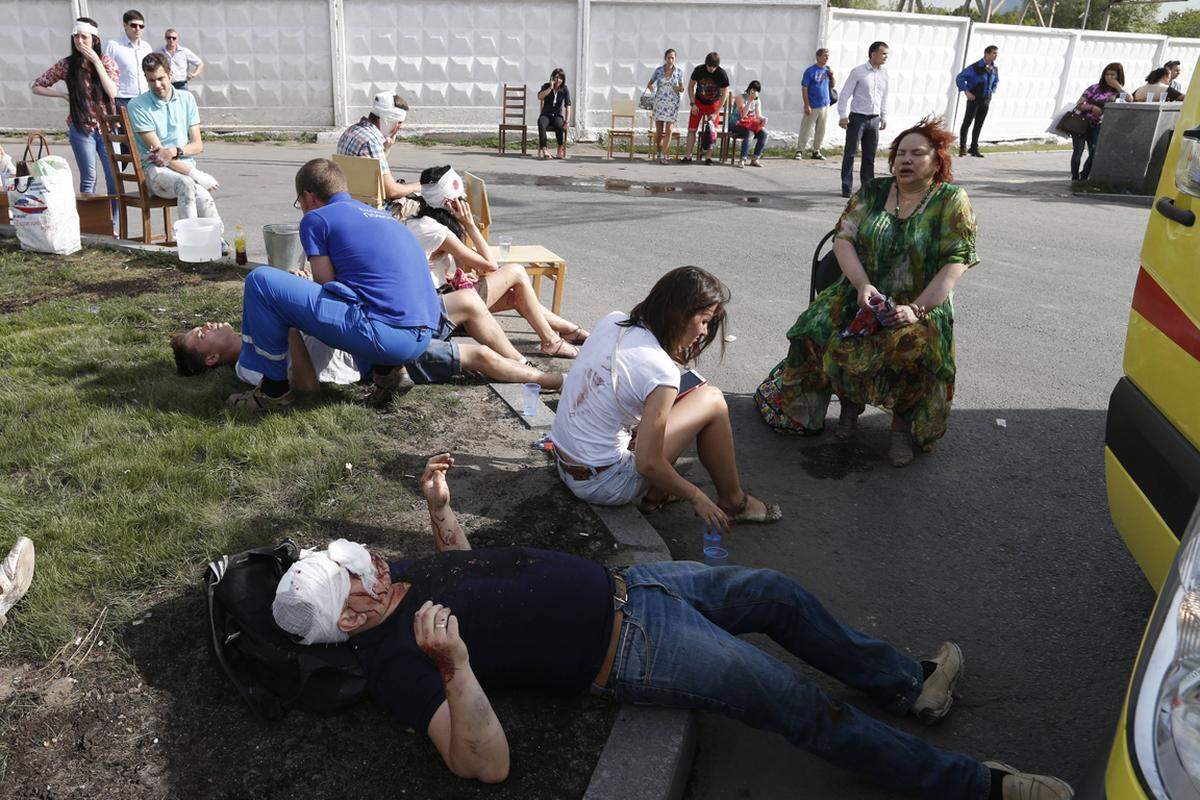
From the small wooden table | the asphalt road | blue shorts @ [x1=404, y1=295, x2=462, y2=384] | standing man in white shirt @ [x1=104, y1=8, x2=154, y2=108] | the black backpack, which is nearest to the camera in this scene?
the black backpack

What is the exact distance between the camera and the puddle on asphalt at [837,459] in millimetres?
4422

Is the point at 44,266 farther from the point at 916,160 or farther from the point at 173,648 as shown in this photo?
the point at 916,160

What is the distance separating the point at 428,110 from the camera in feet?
58.9

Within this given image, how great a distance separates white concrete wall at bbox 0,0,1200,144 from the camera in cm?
1698

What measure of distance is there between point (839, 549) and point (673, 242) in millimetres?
5774

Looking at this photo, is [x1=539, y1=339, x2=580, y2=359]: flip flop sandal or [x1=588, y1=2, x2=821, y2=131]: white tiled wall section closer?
[x1=539, y1=339, x2=580, y2=359]: flip flop sandal

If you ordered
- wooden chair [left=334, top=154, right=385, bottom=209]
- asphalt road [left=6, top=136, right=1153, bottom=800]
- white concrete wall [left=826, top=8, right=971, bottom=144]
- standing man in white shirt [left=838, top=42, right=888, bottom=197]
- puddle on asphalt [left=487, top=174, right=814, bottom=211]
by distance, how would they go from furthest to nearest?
white concrete wall [left=826, top=8, right=971, bottom=144] → puddle on asphalt [left=487, top=174, right=814, bottom=211] → standing man in white shirt [left=838, top=42, right=888, bottom=197] → wooden chair [left=334, top=154, right=385, bottom=209] → asphalt road [left=6, top=136, right=1153, bottom=800]

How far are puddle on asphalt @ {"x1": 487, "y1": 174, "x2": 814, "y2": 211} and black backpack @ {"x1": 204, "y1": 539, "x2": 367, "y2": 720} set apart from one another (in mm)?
9801

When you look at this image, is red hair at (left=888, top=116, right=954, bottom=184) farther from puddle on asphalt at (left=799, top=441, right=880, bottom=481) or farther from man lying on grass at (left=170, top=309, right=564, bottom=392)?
man lying on grass at (left=170, top=309, right=564, bottom=392)

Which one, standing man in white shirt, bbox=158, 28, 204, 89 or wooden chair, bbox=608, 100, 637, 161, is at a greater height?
standing man in white shirt, bbox=158, 28, 204, 89

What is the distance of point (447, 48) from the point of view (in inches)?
693

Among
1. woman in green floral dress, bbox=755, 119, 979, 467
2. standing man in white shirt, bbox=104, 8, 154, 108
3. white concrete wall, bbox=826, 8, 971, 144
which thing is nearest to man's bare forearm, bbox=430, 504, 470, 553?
woman in green floral dress, bbox=755, 119, 979, 467

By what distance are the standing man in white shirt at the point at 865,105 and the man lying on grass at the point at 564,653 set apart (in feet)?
32.8

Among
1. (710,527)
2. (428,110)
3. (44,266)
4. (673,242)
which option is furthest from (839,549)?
(428,110)
